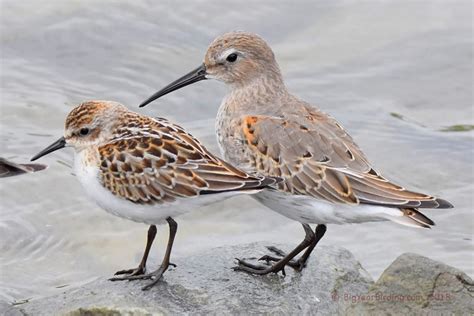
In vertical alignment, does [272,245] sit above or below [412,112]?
below

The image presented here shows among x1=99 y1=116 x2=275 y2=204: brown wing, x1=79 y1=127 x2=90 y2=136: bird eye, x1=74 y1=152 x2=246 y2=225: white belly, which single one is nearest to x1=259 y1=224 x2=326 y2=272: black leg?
x1=99 y1=116 x2=275 y2=204: brown wing

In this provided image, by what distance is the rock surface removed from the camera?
7652 millimetres

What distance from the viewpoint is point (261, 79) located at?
1015cm

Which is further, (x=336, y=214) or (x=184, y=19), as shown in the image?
Answer: (x=184, y=19)

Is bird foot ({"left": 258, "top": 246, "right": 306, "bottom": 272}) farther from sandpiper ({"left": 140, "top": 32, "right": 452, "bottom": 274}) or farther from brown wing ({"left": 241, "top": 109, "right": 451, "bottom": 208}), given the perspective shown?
brown wing ({"left": 241, "top": 109, "right": 451, "bottom": 208})

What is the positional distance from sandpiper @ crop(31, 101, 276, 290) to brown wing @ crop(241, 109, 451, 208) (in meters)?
0.61

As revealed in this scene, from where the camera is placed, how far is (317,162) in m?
8.98

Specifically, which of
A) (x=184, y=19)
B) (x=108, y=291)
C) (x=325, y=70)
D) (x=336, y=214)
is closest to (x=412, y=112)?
(x=325, y=70)

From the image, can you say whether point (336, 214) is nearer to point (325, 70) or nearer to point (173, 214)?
point (173, 214)

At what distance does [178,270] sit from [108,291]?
0.73 meters

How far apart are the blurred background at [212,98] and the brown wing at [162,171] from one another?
10.7ft

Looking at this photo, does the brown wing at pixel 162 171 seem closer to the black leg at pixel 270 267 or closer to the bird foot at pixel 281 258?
the black leg at pixel 270 267

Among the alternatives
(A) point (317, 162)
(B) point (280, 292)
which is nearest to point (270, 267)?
(B) point (280, 292)

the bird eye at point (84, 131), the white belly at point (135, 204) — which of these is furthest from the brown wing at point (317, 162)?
the bird eye at point (84, 131)
